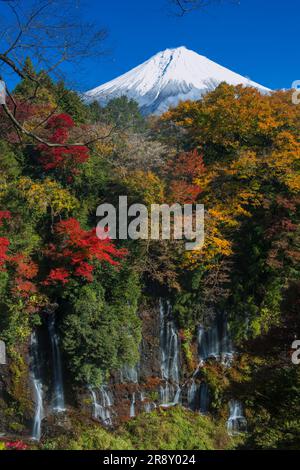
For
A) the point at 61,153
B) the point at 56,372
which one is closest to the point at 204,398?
the point at 56,372

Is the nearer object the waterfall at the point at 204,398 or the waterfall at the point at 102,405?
the waterfall at the point at 102,405

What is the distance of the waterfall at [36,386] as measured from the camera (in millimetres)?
11329

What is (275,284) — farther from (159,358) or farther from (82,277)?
(82,277)

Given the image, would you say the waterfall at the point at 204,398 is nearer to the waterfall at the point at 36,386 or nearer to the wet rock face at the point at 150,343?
the wet rock face at the point at 150,343

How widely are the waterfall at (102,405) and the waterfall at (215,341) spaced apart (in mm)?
3297

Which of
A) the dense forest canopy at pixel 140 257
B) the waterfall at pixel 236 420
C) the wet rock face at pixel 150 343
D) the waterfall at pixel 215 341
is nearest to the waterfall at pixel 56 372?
the dense forest canopy at pixel 140 257

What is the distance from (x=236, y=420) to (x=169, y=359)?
2723mm

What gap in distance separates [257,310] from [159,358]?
11.7ft

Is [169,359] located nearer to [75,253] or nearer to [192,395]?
[192,395]

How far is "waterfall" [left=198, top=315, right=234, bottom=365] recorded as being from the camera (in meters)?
13.3

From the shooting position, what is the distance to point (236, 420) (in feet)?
40.5

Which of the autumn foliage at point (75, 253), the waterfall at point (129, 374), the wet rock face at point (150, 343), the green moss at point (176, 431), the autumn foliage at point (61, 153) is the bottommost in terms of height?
the green moss at point (176, 431)

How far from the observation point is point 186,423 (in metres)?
11.9

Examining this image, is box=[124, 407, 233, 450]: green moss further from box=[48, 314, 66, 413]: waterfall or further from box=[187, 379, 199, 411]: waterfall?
box=[48, 314, 66, 413]: waterfall
